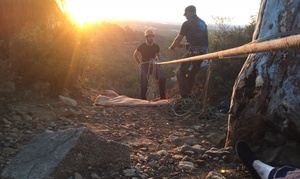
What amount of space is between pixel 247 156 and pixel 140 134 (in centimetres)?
173

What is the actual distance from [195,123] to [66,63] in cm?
277

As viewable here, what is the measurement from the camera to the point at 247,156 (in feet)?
9.25

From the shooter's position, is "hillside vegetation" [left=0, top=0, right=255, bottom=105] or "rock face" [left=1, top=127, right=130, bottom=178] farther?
"hillside vegetation" [left=0, top=0, right=255, bottom=105]

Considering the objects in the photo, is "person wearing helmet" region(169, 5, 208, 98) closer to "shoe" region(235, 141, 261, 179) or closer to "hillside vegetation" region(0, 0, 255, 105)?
"hillside vegetation" region(0, 0, 255, 105)

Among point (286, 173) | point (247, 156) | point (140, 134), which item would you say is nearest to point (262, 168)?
point (247, 156)

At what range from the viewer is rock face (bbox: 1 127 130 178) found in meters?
2.55

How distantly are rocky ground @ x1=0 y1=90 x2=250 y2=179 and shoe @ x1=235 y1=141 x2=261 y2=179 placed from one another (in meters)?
0.15

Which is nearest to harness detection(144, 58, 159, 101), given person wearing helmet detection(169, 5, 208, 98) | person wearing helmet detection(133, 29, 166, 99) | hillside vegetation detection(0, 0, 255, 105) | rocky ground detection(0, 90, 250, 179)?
person wearing helmet detection(133, 29, 166, 99)

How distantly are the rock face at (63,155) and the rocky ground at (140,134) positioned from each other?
8cm

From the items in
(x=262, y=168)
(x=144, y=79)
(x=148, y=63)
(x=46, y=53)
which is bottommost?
(x=262, y=168)

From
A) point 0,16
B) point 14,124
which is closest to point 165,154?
point 14,124

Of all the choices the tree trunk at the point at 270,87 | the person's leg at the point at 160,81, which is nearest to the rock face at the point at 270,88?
the tree trunk at the point at 270,87

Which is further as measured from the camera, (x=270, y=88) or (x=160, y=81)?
(x=160, y=81)

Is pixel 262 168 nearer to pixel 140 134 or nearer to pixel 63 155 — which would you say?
pixel 63 155
